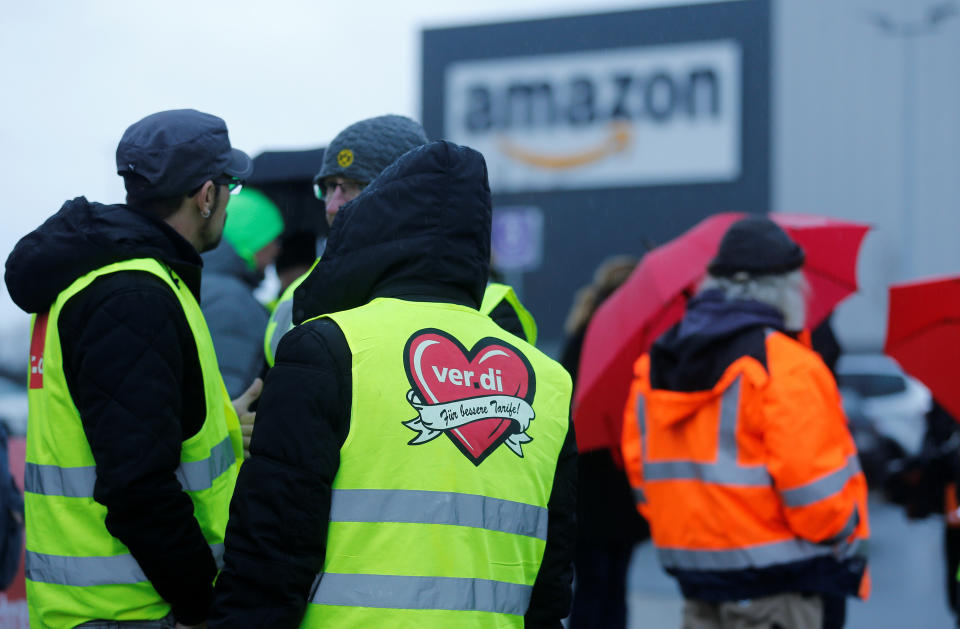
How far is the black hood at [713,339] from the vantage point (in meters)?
3.64

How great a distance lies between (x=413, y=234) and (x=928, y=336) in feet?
10.2

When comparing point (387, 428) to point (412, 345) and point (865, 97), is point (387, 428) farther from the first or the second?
point (865, 97)

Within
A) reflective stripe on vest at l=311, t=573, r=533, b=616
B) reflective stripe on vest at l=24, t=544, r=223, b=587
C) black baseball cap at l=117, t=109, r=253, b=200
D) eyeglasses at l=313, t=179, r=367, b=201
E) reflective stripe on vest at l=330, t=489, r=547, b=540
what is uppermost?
black baseball cap at l=117, t=109, r=253, b=200

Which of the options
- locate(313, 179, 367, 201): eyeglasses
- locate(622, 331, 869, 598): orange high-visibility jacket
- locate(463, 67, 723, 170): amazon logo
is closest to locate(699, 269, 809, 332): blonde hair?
locate(622, 331, 869, 598): orange high-visibility jacket

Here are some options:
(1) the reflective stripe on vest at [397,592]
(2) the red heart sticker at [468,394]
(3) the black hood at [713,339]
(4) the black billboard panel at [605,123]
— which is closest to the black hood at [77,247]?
(2) the red heart sticker at [468,394]

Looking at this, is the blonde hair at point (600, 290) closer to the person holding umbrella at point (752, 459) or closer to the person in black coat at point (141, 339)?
the person holding umbrella at point (752, 459)

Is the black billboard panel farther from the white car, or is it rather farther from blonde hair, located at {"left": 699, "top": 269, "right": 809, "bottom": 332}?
blonde hair, located at {"left": 699, "top": 269, "right": 809, "bottom": 332}

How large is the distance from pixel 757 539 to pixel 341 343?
2.05m

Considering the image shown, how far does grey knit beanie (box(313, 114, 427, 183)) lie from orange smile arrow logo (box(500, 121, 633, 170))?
76.8 ft

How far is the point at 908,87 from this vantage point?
2538 cm

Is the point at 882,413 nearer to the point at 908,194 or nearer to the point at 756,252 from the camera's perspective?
the point at 756,252

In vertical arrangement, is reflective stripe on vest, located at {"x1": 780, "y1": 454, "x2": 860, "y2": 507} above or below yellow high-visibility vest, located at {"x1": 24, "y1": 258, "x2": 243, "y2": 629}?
below

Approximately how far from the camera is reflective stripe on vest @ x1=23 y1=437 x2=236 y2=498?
7.70ft

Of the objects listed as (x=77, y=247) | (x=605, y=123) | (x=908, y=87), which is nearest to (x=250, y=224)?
(x=77, y=247)
